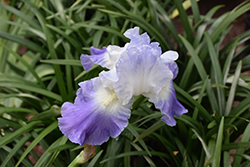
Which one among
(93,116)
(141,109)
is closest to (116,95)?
(93,116)

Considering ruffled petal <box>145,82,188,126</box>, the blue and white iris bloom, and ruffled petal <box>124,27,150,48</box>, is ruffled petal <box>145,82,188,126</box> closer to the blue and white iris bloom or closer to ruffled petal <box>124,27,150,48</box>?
the blue and white iris bloom

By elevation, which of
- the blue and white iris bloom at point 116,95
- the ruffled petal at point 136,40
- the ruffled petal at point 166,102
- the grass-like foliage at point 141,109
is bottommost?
the grass-like foliage at point 141,109

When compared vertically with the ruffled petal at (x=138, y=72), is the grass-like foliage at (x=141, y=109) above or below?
below

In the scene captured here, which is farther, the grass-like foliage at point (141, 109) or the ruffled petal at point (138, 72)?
the grass-like foliage at point (141, 109)

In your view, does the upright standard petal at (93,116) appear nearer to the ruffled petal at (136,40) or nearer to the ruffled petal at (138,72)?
the ruffled petal at (138,72)

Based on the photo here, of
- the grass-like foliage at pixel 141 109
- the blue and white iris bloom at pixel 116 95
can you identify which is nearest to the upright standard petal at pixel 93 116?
the blue and white iris bloom at pixel 116 95

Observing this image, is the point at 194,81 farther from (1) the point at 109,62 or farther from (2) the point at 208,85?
(1) the point at 109,62

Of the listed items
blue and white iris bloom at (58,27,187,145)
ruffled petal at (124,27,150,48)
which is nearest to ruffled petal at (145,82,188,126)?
blue and white iris bloom at (58,27,187,145)

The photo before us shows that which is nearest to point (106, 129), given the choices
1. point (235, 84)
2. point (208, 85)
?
point (208, 85)
